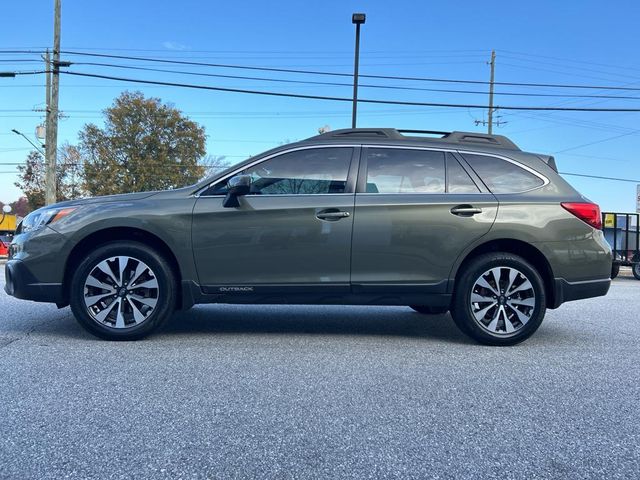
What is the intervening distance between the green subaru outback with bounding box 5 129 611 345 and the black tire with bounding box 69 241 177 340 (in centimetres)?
1

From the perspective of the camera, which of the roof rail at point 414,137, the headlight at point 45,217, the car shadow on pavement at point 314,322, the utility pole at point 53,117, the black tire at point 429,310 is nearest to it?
the headlight at point 45,217

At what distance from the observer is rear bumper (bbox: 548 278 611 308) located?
13.9 feet

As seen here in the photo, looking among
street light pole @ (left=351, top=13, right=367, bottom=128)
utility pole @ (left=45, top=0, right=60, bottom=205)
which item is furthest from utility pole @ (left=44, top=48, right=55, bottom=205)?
street light pole @ (left=351, top=13, right=367, bottom=128)

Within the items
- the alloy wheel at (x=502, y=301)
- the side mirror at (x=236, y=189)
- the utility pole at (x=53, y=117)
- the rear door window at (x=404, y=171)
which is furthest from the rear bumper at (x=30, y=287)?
the utility pole at (x=53, y=117)

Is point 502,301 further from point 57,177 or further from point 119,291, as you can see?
point 57,177

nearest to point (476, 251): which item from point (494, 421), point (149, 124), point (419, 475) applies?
point (494, 421)

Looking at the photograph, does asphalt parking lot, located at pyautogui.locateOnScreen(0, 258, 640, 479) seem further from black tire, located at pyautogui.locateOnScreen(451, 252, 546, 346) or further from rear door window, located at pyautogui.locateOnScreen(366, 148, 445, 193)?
rear door window, located at pyautogui.locateOnScreen(366, 148, 445, 193)

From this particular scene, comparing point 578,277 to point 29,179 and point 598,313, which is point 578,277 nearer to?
point 598,313

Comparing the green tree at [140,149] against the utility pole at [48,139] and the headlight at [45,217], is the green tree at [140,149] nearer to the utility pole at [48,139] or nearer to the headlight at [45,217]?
the utility pole at [48,139]

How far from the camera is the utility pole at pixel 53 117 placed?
19.2 metres

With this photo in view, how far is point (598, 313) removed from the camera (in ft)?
20.5

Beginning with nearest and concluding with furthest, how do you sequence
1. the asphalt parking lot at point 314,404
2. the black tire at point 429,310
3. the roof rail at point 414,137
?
the asphalt parking lot at point 314,404, the roof rail at point 414,137, the black tire at point 429,310

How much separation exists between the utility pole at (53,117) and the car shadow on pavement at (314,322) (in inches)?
668

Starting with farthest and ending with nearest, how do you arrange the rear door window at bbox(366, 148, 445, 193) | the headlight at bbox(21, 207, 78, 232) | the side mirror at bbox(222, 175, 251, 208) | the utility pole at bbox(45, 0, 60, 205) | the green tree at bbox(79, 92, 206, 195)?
the green tree at bbox(79, 92, 206, 195), the utility pole at bbox(45, 0, 60, 205), the rear door window at bbox(366, 148, 445, 193), the headlight at bbox(21, 207, 78, 232), the side mirror at bbox(222, 175, 251, 208)
